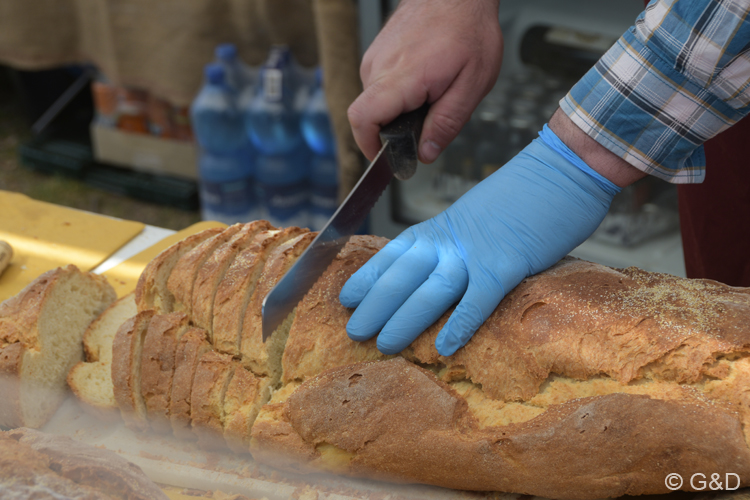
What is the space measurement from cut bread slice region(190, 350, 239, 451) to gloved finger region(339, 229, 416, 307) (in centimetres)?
45

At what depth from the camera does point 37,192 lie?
5.95 m

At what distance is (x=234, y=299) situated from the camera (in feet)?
6.36

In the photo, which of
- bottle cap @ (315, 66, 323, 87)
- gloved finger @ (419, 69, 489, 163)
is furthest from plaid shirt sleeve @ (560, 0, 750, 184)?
bottle cap @ (315, 66, 323, 87)

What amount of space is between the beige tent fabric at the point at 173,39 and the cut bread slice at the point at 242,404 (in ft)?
7.65

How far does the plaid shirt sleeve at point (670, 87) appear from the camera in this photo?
1522 millimetres

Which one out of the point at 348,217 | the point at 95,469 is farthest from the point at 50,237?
the point at 95,469

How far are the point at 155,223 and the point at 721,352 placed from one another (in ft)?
16.4

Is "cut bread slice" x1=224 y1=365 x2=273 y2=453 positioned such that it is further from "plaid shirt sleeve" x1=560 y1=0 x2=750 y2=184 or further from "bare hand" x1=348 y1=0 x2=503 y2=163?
"plaid shirt sleeve" x1=560 y1=0 x2=750 y2=184

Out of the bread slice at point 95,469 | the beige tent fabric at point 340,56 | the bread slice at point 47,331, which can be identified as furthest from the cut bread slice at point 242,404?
the beige tent fabric at point 340,56

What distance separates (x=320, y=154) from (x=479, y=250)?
9.68ft

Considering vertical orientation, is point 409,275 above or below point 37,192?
above

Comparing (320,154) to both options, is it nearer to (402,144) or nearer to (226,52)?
(226,52)

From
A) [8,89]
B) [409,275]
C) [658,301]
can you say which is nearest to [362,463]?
[409,275]

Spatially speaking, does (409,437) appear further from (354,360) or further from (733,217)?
(733,217)
